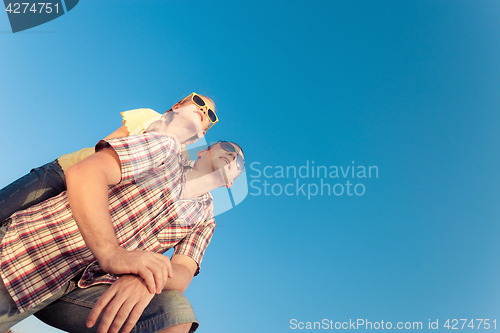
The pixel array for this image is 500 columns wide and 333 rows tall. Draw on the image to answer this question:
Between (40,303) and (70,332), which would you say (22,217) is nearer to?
(40,303)

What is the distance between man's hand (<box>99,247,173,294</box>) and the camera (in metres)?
0.83

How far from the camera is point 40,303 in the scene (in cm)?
117

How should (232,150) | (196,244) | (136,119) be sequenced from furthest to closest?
(136,119) < (232,150) < (196,244)

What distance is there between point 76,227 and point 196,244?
54 cm

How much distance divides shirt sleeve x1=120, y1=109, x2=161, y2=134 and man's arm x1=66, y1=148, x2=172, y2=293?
139 centimetres

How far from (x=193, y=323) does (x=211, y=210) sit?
680 millimetres

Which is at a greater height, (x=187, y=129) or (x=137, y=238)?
(x=187, y=129)

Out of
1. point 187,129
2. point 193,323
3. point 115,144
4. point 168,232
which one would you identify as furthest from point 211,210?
point 115,144

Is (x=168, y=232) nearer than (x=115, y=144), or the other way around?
(x=115, y=144)

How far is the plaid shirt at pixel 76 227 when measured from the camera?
1117 mm

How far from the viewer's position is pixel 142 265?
83 centimetres

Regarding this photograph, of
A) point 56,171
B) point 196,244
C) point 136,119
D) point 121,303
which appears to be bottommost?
point 121,303

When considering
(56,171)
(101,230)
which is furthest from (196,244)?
(56,171)

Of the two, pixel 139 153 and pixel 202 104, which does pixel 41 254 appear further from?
pixel 202 104
